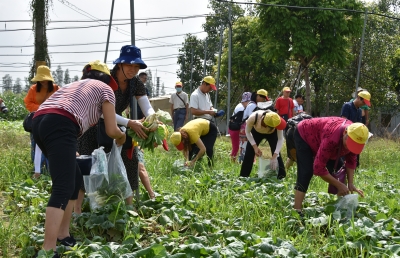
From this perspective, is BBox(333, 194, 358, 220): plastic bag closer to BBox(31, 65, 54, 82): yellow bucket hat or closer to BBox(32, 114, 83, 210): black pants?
BBox(32, 114, 83, 210): black pants

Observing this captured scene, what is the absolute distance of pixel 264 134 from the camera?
7.10 metres

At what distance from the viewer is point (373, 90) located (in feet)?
74.6

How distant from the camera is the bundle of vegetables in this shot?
4547 millimetres

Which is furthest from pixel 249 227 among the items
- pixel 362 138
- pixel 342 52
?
pixel 342 52

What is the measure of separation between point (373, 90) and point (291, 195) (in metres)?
18.5

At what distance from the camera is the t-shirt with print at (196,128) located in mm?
7771

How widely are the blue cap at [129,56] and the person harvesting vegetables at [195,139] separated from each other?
3.02 m

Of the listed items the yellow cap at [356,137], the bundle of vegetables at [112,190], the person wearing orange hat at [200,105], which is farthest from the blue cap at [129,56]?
the person wearing orange hat at [200,105]

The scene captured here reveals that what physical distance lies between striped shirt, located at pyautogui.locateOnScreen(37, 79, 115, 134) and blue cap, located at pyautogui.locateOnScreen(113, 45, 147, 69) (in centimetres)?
79

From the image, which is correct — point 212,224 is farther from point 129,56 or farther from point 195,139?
point 195,139

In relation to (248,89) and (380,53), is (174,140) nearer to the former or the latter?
(380,53)

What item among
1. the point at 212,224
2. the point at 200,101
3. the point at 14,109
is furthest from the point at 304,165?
the point at 14,109

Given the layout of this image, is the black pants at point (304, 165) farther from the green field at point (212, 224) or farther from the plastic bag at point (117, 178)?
the plastic bag at point (117, 178)

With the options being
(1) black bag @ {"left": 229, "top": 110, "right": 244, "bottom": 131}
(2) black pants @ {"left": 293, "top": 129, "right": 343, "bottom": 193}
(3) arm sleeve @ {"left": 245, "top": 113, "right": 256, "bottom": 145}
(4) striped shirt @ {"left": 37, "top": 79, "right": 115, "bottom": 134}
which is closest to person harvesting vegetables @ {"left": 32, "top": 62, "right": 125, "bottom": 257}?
(4) striped shirt @ {"left": 37, "top": 79, "right": 115, "bottom": 134}
